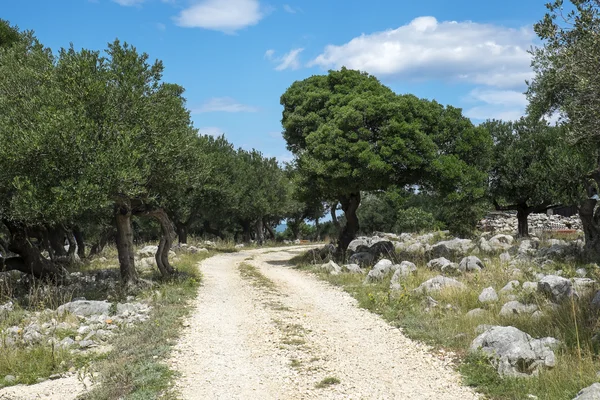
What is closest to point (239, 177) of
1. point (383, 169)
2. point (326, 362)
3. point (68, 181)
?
point (383, 169)

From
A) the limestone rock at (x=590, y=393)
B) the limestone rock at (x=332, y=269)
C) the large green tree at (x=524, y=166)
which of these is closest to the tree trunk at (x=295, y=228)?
the large green tree at (x=524, y=166)

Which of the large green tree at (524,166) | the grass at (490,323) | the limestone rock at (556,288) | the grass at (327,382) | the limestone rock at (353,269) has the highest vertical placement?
the large green tree at (524,166)

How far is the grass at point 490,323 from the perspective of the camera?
8.12 meters

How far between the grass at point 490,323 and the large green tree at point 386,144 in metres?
6.33

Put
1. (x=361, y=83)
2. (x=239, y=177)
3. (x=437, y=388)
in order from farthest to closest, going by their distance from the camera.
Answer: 1. (x=239, y=177)
2. (x=361, y=83)
3. (x=437, y=388)

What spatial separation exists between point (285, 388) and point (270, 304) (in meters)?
7.31

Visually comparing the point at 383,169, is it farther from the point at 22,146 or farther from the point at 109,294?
the point at 22,146

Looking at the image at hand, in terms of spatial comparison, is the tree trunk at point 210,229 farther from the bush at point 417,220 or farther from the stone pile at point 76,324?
the stone pile at point 76,324

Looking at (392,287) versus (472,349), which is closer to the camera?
(472,349)

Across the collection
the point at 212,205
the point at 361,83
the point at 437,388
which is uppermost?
the point at 361,83

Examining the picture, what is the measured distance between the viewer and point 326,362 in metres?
10.1

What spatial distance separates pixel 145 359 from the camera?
10281 millimetres

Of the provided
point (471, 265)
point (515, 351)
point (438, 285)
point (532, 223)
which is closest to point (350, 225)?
point (471, 265)

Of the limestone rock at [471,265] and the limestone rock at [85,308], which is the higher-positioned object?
the limestone rock at [85,308]
